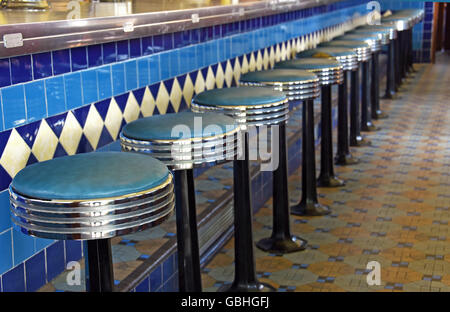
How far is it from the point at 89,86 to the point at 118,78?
0.86 feet

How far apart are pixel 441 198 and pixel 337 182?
74 centimetres

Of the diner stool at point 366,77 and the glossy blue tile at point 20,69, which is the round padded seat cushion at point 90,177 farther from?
the diner stool at point 366,77

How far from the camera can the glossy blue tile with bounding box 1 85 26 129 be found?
2.18 metres

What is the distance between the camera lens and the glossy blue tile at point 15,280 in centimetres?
226

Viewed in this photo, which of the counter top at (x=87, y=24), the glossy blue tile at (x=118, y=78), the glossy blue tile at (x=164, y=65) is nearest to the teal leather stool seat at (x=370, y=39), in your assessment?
the counter top at (x=87, y=24)

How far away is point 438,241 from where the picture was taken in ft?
12.4

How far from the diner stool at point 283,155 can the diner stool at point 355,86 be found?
1919 millimetres

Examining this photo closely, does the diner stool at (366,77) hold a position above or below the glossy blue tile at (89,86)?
below

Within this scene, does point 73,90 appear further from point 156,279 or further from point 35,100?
point 156,279

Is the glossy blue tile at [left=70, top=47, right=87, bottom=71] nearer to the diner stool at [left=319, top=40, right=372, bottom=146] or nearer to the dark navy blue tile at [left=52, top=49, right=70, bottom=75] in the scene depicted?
the dark navy blue tile at [left=52, top=49, right=70, bottom=75]

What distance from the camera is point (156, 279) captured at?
289 centimetres

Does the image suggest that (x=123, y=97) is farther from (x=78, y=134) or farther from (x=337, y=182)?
(x=337, y=182)

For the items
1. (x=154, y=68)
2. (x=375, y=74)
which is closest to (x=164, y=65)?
(x=154, y=68)

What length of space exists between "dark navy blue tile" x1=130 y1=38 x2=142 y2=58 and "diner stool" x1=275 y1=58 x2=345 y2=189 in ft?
4.56
